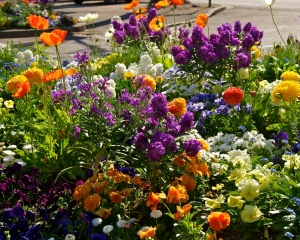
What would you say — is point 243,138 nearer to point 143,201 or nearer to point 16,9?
point 143,201

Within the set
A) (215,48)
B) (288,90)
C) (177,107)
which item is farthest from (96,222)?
(215,48)

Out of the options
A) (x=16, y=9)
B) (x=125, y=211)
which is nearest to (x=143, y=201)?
(x=125, y=211)

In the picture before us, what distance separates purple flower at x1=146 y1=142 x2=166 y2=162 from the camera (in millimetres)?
3371

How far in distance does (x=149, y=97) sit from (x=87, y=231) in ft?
2.95

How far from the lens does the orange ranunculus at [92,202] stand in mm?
3477

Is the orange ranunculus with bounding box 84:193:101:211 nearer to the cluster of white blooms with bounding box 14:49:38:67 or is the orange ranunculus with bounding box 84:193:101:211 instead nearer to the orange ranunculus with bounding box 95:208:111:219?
the orange ranunculus with bounding box 95:208:111:219

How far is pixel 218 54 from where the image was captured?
206 inches

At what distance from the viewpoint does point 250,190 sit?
3.28m

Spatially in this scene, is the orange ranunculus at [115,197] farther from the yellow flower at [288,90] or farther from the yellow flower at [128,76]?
the yellow flower at [128,76]

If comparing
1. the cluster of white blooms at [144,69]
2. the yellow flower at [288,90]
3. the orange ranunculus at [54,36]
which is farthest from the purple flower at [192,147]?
the cluster of white blooms at [144,69]

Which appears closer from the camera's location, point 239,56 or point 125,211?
point 125,211

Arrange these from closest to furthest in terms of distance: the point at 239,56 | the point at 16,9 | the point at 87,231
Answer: the point at 87,231, the point at 239,56, the point at 16,9

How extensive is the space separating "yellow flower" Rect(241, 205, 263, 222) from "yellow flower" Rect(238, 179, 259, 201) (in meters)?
0.08

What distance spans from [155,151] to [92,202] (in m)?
0.49
